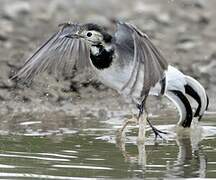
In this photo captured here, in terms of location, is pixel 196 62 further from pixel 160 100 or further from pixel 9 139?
pixel 9 139

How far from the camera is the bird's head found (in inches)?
366

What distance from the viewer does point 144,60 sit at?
8.51m

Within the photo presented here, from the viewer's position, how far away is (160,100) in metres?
11.6

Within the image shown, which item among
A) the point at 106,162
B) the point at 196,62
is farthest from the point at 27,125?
the point at 196,62

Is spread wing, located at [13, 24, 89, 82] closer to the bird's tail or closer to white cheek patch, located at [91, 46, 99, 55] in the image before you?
white cheek patch, located at [91, 46, 99, 55]

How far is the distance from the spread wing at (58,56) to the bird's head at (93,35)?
28 cm

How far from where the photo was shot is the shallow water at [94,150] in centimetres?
759

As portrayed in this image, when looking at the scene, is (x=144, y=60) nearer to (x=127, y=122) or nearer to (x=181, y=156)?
(x=181, y=156)

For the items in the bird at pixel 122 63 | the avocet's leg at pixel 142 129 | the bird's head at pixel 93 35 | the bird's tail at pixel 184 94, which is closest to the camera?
the bird at pixel 122 63

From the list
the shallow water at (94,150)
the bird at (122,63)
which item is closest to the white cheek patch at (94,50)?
the bird at (122,63)

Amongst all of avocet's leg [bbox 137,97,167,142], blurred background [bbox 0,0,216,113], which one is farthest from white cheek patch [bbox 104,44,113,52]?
blurred background [bbox 0,0,216,113]

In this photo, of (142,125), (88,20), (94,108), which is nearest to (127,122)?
(142,125)

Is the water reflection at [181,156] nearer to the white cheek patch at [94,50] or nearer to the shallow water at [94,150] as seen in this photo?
the shallow water at [94,150]

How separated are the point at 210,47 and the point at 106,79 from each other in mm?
4270
